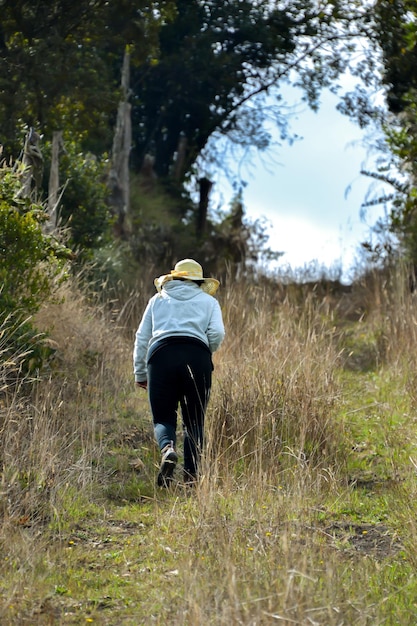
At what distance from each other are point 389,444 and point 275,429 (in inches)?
44.1

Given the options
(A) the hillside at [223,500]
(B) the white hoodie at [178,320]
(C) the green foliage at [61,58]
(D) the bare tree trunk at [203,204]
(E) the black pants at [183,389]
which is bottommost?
(A) the hillside at [223,500]

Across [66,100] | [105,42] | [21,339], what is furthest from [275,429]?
[105,42]

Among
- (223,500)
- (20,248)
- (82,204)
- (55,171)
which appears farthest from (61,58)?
(223,500)

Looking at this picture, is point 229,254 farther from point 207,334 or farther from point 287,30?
point 207,334

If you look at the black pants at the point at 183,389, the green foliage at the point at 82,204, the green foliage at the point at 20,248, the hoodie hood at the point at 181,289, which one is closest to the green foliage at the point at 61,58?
the green foliage at the point at 82,204

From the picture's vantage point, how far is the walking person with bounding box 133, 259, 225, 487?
7.46m

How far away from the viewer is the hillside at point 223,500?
484cm

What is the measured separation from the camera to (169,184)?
94.9 feet

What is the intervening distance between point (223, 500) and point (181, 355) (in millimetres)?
1415

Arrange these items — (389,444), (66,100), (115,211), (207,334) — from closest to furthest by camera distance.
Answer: (207,334) → (389,444) → (66,100) → (115,211)

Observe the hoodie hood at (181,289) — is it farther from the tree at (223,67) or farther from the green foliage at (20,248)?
the tree at (223,67)

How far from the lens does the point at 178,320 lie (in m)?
7.54

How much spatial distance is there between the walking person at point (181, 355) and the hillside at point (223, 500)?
33 cm

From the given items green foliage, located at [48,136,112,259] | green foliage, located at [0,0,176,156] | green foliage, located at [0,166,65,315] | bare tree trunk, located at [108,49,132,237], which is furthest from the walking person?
bare tree trunk, located at [108,49,132,237]
